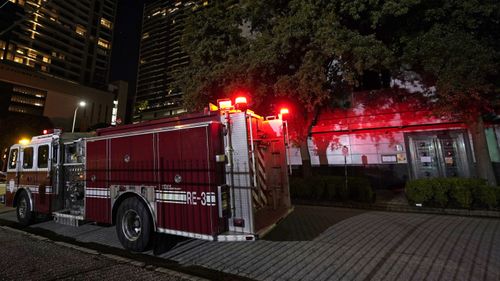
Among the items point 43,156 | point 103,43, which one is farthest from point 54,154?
point 103,43

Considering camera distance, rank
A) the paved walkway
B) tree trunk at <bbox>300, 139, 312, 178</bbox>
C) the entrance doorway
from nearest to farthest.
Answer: the paved walkway
the entrance doorway
tree trunk at <bbox>300, 139, 312, 178</bbox>

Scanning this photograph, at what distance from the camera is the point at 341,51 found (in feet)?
28.4

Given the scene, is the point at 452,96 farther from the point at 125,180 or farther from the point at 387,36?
the point at 125,180

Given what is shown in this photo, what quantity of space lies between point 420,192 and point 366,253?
5937 millimetres

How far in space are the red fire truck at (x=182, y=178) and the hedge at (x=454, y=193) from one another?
6.03m

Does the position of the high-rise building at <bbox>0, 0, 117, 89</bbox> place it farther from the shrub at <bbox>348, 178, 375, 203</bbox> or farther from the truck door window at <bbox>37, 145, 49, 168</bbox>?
the shrub at <bbox>348, 178, 375, 203</bbox>

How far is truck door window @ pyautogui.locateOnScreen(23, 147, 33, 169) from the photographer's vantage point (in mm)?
8930

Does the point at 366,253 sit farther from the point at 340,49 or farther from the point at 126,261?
the point at 340,49

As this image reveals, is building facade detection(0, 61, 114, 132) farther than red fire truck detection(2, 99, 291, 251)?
Yes

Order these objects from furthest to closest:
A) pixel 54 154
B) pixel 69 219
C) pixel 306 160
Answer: pixel 306 160 < pixel 54 154 < pixel 69 219

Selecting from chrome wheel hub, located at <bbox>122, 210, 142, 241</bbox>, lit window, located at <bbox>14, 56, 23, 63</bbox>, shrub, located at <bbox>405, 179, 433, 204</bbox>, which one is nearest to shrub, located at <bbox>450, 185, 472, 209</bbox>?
shrub, located at <bbox>405, 179, 433, 204</bbox>

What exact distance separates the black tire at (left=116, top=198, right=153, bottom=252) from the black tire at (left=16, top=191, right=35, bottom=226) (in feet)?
15.8

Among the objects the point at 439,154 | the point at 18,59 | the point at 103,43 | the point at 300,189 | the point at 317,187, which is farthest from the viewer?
the point at 103,43

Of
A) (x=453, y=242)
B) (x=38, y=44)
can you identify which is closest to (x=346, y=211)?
(x=453, y=242)
